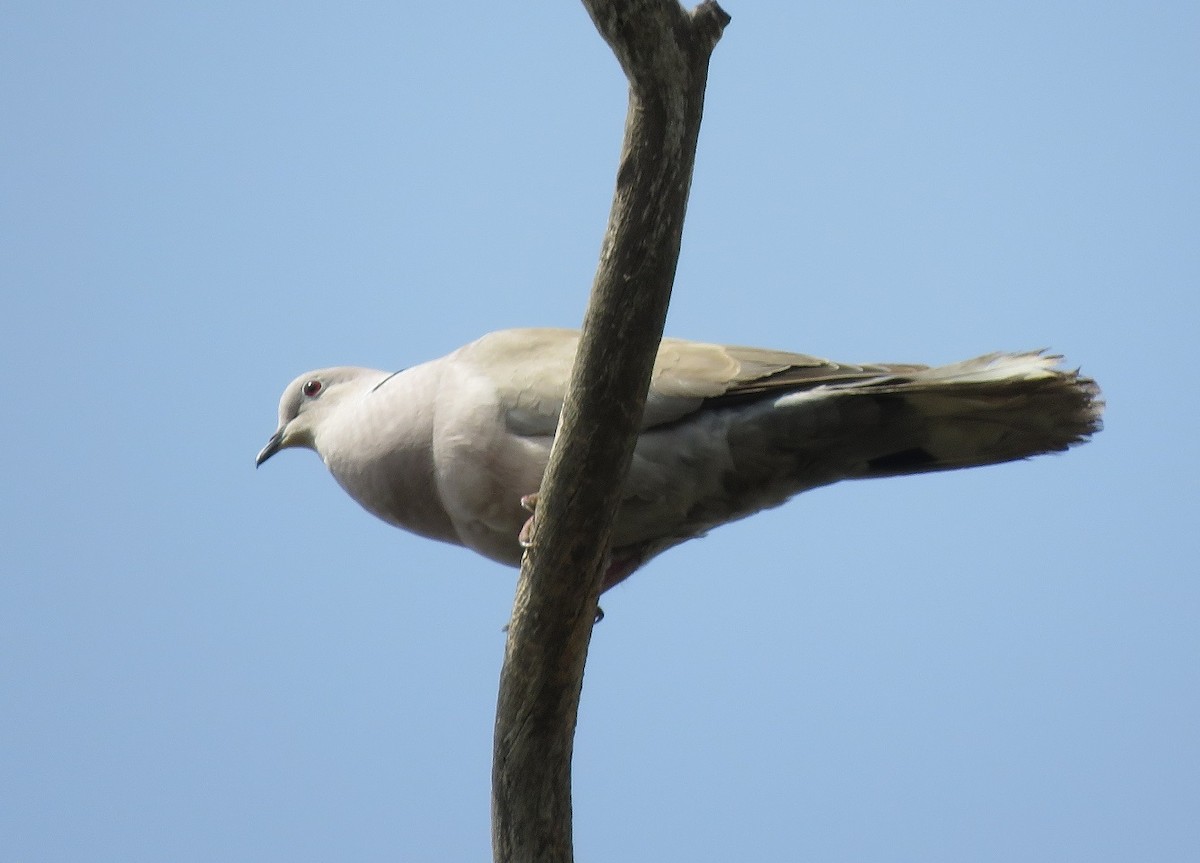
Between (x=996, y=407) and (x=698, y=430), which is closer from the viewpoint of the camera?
(x=996, y=407)

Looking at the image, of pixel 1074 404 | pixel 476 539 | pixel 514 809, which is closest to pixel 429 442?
pixel 476 539

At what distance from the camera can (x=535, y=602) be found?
2.84m

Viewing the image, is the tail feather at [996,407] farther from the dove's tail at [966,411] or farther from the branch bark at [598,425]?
the branch bark at [598,425]

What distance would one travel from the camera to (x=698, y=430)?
3416 mm

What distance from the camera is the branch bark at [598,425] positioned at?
2479mm

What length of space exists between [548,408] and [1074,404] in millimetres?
1258

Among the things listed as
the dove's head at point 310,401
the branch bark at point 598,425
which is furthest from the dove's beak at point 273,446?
the branch bark at point 598,425

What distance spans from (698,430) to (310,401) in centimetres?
159

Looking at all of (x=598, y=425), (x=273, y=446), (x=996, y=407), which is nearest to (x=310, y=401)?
(x=273, y=446)

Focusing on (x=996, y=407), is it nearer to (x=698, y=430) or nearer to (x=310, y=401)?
(x=698, y=430)

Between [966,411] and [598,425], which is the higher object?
[966,411]

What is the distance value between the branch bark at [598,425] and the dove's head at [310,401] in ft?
5.55

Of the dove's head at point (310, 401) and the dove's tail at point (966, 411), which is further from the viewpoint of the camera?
the dove's head at point (310, 401)

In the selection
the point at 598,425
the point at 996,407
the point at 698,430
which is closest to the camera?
the point at 598,425
